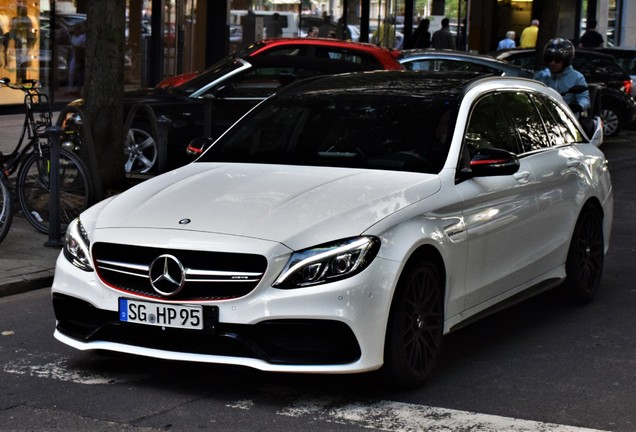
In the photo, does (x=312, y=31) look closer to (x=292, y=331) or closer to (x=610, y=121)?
(x=610, y=121)

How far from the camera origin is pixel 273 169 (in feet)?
23.3

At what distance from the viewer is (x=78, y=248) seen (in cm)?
649

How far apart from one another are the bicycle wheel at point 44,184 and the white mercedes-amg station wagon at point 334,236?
10.2 feet

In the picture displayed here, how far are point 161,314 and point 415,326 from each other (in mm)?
1265

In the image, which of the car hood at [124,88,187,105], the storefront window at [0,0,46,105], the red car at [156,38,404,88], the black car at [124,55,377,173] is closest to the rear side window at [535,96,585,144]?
the black car at [124,55,377,173]

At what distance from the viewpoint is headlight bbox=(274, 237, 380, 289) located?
5.91 m

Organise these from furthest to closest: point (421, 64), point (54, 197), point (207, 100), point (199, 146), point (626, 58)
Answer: point (626, 58) < point (421, 64) < point (207, 100) < point (54, 197) < point (199, 146)

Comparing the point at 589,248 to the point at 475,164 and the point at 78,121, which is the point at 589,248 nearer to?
the point at 475,164

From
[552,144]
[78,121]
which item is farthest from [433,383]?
[78,121]

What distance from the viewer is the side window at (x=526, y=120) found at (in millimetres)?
8031

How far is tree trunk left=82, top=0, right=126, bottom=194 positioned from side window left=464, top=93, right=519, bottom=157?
5.20 m

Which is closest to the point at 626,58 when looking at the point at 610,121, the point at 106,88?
the point at 610,121

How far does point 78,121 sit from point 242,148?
4852mm

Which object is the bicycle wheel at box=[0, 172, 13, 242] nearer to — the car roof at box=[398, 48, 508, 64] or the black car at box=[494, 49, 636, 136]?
the car roof at box=[398, 48, 508, 64]
